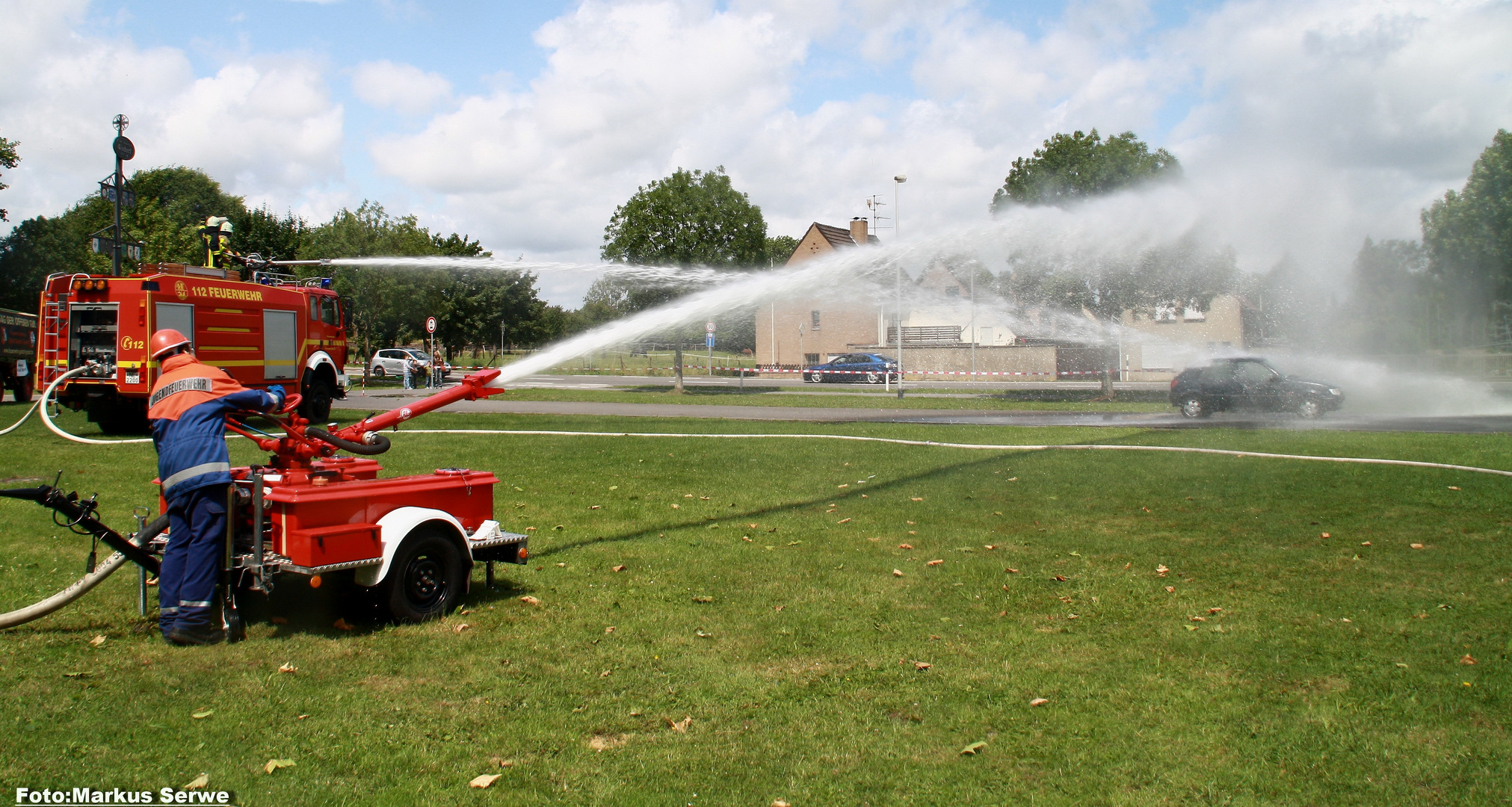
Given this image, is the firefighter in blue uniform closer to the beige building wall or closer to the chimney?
the beige building wall

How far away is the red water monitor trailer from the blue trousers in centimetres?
1303

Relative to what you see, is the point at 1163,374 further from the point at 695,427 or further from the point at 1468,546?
the point at 1468,546

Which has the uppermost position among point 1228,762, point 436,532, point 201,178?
point 201,178

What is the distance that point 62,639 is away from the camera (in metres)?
5.80

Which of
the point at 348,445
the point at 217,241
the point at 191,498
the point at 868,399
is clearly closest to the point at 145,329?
the point at 217,241

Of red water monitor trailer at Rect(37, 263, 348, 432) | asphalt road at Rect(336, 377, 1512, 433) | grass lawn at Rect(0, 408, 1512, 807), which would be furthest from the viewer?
asphalt road at Rect(336, 377, 1512, 433)

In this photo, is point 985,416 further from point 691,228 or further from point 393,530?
point 393,530

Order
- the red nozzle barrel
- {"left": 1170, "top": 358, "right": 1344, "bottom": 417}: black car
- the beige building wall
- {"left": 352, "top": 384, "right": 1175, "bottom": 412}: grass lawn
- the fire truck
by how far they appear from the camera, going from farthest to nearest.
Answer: the beige building wall → the fire truck → {"left": 352, "top": 384, "right": 1175, "bottom": 412}: grass lawn → {"left": 1170, "top": 358, "right": 1344, "bottom": 417}: black car → the red nozzle barrel

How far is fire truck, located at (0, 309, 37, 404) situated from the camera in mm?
27750

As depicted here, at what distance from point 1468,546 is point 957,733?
6.29 m

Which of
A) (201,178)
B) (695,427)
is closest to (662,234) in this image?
(695,427)

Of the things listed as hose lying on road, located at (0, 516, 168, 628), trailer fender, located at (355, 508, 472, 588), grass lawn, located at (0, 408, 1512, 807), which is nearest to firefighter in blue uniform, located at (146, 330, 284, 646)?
grass lawn, located at (0, 408, 1512, 807)

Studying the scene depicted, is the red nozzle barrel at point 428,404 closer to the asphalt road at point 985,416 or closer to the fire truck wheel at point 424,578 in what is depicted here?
the fire truck wheel at point 424,578

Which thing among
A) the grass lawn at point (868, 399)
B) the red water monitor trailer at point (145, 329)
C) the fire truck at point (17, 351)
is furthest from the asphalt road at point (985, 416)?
the fire truck at point (17, 351)
